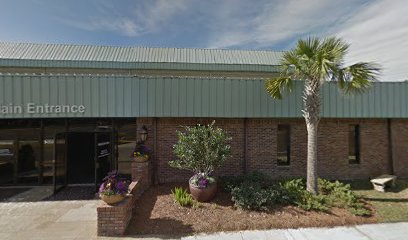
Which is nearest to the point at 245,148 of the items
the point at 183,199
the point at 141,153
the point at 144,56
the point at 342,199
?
the point at 183,199

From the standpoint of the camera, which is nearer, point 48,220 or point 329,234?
point 329,234

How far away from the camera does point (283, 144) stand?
1114 centimetres

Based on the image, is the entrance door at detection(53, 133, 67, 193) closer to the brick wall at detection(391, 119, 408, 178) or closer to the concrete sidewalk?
the concrete sidewalk

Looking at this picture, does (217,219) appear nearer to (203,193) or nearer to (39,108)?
(203,193)

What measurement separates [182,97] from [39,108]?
524cm

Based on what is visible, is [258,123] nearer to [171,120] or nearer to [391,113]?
[171,120]

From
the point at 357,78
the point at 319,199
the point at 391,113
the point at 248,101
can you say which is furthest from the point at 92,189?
the point at 391,113

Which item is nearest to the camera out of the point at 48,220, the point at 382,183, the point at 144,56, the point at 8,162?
the point at 48,220

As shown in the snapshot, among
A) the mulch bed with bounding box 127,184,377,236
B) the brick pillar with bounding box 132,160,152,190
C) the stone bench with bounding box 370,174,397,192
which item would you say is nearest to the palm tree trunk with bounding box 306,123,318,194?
the mulch bed with bounding box 127,184,377,236

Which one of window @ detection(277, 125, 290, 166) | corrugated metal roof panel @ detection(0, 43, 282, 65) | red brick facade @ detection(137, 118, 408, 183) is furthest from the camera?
corrugated metal roof panel @ detection(0, 43, 282, 65)

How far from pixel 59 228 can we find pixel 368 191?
1045 cm

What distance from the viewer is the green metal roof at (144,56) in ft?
59.0

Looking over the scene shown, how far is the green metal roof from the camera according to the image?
18.0m

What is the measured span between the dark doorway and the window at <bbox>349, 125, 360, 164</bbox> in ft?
37.8
